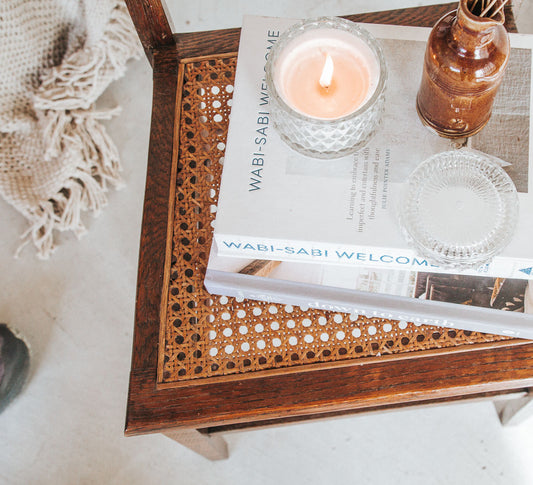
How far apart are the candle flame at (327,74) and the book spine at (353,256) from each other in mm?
128

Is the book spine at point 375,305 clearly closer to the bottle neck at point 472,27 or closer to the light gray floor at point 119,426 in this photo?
the bottle neck at point 472,27

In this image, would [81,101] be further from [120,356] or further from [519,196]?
[519,196]

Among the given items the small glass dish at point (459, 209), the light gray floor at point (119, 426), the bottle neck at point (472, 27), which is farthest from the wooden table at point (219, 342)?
the light gray floor at point (119, 426)

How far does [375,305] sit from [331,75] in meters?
0.20

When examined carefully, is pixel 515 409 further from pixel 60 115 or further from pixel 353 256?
pixel 60 115

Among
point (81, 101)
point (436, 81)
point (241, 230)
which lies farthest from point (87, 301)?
point (436, 81)

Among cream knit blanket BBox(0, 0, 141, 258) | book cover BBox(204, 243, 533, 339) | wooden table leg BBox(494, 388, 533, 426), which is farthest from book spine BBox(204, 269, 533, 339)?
cream knit blanket BBox(0, 0, 141, 258)

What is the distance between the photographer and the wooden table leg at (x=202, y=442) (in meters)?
0.61

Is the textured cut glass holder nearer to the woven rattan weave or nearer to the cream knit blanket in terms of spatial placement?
the woven rattan weave

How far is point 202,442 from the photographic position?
2.33 ft

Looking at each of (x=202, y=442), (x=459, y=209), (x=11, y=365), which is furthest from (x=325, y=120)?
(x=11, y=365)

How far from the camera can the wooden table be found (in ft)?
1.73

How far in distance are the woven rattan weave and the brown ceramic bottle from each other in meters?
0.20

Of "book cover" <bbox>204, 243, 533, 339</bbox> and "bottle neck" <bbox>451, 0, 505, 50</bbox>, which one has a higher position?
"bottle neck" <bbox>451, 0, 505, 50</bbox>
